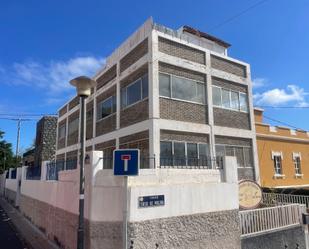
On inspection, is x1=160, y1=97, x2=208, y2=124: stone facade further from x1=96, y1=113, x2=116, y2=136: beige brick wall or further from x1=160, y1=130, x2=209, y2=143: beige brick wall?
x1=96, y1=113, x2=116, y2=136: beige brick wall

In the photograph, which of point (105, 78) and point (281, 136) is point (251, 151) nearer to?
point (281, 136)

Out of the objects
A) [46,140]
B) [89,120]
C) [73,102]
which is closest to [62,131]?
[73,102]

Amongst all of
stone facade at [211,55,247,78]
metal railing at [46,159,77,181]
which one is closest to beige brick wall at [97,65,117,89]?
stone facade at [211,55,247,78]

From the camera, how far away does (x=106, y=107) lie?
753 inches

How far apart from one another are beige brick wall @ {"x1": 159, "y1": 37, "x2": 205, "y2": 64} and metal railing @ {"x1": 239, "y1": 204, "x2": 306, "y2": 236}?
27.5 ft

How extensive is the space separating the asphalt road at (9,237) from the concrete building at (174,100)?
20.4ft

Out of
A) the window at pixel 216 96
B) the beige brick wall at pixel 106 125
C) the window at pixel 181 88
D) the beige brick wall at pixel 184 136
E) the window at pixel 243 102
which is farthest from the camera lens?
the window at pixel 243 102

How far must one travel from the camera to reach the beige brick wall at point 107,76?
18078mm

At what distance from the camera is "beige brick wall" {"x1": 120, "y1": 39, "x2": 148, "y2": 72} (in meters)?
14.8

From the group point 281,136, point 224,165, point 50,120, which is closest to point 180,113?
point 224,165

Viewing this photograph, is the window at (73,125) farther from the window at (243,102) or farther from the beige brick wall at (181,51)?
the window at (243,102)

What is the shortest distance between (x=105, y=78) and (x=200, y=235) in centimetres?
1311

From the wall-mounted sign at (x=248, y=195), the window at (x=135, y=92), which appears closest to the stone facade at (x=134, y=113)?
the window at (x=135, y=92)

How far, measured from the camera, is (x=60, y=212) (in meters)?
10.2
